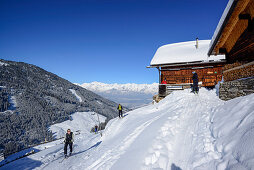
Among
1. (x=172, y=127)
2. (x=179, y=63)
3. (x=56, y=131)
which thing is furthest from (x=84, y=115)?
(x=172, y=127)

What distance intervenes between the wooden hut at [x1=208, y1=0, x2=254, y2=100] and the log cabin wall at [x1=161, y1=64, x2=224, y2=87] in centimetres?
860

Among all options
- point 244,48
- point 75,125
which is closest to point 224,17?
point 244,48

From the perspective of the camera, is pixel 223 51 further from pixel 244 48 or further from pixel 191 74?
pixel 191 74

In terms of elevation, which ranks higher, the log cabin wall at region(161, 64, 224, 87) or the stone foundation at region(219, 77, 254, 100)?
the log cabin wall at region(161, 64, 224, 87)

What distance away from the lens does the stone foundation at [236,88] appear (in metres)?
5.73

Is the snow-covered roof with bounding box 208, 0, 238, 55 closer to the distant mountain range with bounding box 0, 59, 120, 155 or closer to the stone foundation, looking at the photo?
the stone foundation

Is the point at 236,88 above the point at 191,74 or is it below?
below

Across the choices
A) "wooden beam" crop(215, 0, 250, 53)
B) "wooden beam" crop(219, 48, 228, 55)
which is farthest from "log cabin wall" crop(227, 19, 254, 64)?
"wooden beam" crop(219, 48, 228, 55)

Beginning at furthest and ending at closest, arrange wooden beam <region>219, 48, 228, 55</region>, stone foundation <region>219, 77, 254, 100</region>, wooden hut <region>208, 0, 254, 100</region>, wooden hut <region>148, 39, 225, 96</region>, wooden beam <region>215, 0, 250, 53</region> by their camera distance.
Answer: wooden hut <region>148, 39, 225, 96</region>
wooden beam <region>219, 48, 228, 55</region>
stone foundation <region>219, 77, 254, 100</region>
wooden hut <region>208, 0, 254, 100</region>
wooden beam <region>215, 0, 250, 53</region>

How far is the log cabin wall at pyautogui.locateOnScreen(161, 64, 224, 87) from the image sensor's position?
627 inches

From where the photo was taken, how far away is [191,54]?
17000mm

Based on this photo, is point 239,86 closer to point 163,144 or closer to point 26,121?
point 163,144

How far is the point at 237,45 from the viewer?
22.7 feet

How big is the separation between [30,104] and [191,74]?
117 metres
